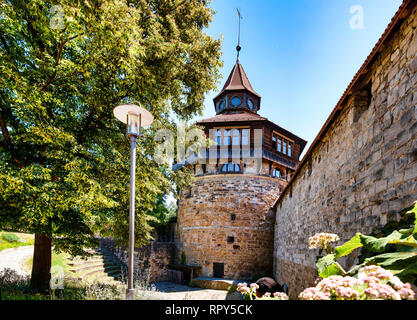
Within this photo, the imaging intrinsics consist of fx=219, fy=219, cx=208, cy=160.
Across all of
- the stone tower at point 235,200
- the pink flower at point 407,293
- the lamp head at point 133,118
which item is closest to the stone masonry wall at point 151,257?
the stone tower at point 235,200

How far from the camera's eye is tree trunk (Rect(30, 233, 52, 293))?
6027 mm

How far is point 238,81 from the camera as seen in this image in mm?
21344

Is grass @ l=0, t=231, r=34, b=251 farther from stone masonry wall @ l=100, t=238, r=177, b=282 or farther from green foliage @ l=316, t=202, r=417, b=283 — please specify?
green foliage @ l=316, t=202, r=417, b=283

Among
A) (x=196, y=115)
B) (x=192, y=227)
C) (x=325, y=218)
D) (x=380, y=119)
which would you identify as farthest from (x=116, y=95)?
(x=192, y=227)

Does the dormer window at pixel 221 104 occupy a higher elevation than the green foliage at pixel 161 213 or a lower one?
higher

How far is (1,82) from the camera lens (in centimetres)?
426

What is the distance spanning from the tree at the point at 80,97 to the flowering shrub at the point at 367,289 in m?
4.50

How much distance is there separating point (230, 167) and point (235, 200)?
2471mm

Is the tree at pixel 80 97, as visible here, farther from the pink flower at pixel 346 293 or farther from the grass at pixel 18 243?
the grass at pixel 18 243

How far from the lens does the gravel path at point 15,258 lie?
30.9ft

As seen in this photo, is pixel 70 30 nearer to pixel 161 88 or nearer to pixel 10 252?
pixel 161 88

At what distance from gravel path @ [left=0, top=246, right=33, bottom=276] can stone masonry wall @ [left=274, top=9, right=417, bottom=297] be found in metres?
11.5

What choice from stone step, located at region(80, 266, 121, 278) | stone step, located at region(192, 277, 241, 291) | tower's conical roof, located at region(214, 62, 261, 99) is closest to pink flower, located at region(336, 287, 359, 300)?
stone step, located at region(80, 266, 121, 278)

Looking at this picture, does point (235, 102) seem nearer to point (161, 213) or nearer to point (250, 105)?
point (250, 105)
